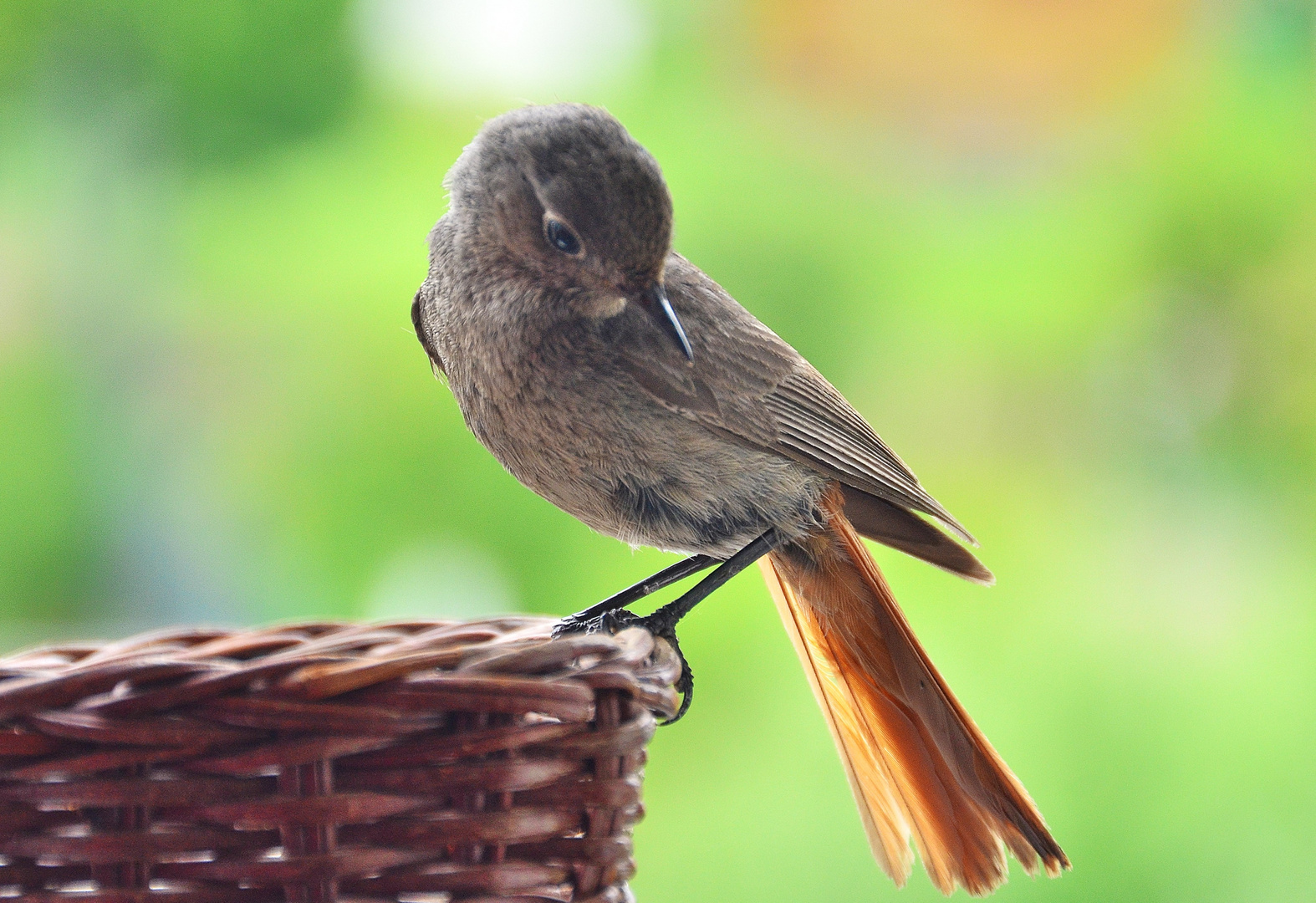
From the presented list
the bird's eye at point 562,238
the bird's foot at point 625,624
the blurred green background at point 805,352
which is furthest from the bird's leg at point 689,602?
the blurred green background at point 805,352

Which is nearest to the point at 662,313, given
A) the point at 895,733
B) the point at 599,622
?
the point at 599,622

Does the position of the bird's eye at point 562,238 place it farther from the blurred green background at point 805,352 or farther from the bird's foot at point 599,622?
the blurred green background at point 805,352

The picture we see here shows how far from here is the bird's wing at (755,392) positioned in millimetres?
1327

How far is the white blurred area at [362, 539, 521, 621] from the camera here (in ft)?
7.07

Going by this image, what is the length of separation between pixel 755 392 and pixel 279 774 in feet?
2.56

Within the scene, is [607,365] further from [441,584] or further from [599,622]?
[441,584]

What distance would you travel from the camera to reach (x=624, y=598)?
4.66ft

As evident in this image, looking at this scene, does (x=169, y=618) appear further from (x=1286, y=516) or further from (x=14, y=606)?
(x=1286, y=516)

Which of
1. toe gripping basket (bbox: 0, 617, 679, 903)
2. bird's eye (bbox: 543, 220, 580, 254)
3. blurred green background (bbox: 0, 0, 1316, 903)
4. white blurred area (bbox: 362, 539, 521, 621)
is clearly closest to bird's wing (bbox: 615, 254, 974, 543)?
bird's eye (bbox: 543, 220, 580, 254)

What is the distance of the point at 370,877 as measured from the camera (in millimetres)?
839

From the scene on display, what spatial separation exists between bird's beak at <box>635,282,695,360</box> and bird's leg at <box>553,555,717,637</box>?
0.30 m

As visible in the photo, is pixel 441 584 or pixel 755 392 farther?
pixel 441 584

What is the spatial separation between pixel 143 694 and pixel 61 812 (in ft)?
0.35

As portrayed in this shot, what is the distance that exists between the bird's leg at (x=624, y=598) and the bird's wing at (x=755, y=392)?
0.19m
